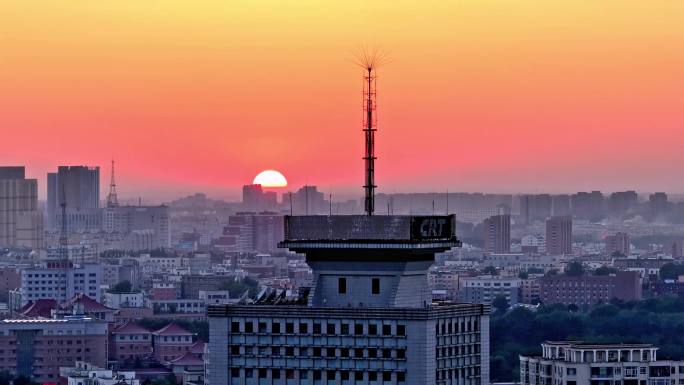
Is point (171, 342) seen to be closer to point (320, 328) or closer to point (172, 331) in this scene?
point (172, 331)

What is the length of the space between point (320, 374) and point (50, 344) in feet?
253

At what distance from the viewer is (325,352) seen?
45031mm

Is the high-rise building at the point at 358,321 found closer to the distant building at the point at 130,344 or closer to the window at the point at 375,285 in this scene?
the window at the point at 375,285

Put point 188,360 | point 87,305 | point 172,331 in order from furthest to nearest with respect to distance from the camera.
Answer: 1. point 87,305
2. point 172,331
3. point 188,360

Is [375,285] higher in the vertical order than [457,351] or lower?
higher

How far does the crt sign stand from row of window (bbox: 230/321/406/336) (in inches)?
72.5

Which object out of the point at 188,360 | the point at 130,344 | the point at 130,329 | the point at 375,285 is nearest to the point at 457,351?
the point at 375,285

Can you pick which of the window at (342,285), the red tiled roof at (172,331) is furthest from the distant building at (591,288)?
the window at (342,285)

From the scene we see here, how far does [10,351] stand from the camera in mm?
121812

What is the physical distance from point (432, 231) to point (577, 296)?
118 m

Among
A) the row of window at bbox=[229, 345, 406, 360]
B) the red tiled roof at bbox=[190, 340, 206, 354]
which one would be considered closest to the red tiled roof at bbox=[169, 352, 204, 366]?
the red tiled roof at bbox=[190, 340, 206, 354]

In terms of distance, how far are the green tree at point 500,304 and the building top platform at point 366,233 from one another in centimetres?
9408

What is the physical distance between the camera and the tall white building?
160625 millimetres

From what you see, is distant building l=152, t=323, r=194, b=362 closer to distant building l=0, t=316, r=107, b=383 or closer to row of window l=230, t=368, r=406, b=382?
distant building l=0, t=316, r=107, b=383
